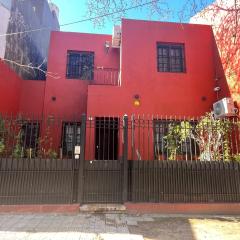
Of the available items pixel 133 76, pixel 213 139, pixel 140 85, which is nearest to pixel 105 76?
pixel 133 76

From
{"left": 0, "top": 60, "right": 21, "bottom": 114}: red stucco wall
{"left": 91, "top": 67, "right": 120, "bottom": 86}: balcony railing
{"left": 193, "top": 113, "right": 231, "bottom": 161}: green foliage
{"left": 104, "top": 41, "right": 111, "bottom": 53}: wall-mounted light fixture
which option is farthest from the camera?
{"left": 104, "top": 41, "right": 111, "bottom": 53}: wall-mounted light fixture

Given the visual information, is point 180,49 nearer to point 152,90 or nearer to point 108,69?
point 152,90

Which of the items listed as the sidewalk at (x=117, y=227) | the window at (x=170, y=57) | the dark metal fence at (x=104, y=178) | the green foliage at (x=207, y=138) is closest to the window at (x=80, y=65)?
the window at (x=170, y=57)

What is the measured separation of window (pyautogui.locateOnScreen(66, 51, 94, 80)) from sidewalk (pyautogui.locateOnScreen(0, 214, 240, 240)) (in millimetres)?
7628

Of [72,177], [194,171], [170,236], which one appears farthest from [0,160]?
[194,171]

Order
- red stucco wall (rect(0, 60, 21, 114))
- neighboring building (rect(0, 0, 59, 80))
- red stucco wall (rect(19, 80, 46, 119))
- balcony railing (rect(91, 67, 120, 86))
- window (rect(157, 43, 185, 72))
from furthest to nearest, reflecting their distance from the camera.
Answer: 1. balcony railing (rect(91, 67, 120, 86))
2. red stucco wall (rect(19, 80, 46, 119))
3. window (rect(157, 43, 185, 72))
4. neighboring building (rect(0, 0, 59, 80))
5. red stucco wall (rect(0, 60, 21, 114))

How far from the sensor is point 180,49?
1151cm

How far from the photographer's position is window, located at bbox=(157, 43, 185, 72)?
11195 mm

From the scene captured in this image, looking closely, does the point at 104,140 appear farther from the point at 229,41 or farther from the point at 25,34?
the point at 25,34

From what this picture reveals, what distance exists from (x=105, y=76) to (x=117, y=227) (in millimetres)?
8148

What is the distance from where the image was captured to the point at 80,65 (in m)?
12.6

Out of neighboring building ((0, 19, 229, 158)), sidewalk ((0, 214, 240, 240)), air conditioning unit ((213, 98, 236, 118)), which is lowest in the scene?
sidewalk ((0, 214, 240, 240))

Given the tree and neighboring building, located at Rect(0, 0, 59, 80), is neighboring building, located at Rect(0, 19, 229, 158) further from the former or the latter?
neighboring building, located at Rect(0, 0, 59, 80)

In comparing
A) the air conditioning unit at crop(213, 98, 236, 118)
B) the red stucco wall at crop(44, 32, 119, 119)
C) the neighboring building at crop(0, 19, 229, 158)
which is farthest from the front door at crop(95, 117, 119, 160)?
the air conditioning unit at crop(213, 98, 236, 118)
